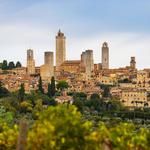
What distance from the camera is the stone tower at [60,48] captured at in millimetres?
135875

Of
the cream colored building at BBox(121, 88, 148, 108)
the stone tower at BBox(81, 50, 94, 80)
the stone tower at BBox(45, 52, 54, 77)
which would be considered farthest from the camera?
the stone tower at BBox(45, 52, 54, 77)

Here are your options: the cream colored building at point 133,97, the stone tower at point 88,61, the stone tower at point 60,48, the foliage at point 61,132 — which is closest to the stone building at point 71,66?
the stone tower at point 88,61

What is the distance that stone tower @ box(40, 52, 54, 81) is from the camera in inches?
4692

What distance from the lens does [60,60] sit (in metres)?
136

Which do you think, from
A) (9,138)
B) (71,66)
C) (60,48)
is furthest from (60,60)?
(9,138)

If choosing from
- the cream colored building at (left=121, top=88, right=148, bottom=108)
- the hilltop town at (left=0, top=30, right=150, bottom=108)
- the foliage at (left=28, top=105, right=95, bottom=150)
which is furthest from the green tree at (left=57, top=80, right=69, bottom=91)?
the foliage at (left=28, top=105, right=95, bottom=150)

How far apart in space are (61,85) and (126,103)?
1212cm

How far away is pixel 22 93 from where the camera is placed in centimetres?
8462

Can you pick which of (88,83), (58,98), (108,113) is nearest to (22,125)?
(108,113)

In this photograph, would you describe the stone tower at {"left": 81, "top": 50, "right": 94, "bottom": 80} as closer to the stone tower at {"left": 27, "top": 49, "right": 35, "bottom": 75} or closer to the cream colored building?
the stone tower at {"left": 27, "top": 49, "right": 35, "bottom": 75}

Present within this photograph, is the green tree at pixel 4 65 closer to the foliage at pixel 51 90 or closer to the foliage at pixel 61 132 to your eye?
the foliage at pixel 51 90

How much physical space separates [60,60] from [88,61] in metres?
10.8

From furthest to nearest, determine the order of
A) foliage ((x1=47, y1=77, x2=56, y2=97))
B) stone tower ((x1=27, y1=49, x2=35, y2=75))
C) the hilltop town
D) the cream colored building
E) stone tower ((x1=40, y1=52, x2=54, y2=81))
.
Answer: stone tower ((x1=27, y1=49, x2=35, y2=75))
stone tower ((x1=40, y1=52, x2=54, y2=81))
the hilltop town
the cream colored building
foliage ((x1=47, y1=77, x2=56, y2=97))

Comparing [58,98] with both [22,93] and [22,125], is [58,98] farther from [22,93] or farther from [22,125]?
[22,125]
